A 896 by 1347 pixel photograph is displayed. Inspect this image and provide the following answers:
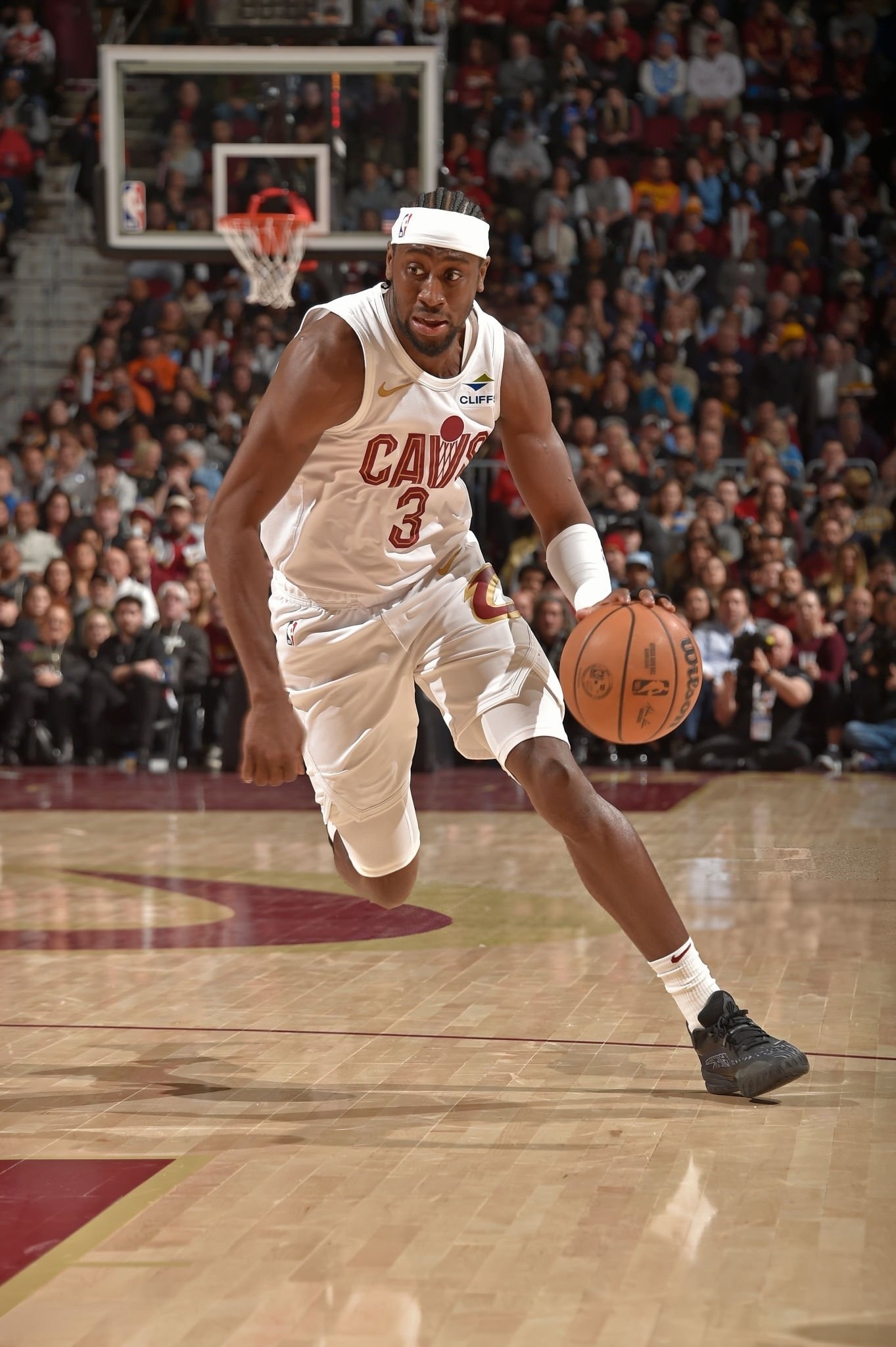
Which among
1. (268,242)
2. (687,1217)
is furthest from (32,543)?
(687,1217)

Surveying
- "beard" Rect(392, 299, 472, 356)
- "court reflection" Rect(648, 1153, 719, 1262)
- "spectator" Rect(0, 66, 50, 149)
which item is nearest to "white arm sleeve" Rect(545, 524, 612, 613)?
"beard" Rect(392, 299, 472, 356)

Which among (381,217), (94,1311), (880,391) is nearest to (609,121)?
(880,391)

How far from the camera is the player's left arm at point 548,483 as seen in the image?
14.7 feet

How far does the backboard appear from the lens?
39.7 ft

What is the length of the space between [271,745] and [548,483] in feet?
4.01

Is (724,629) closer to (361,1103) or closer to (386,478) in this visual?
(386,478)

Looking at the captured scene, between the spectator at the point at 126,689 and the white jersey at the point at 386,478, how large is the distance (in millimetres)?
7519

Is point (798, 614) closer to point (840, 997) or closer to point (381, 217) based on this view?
point (381, 217)

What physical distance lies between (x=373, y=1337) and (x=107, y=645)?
9981mm

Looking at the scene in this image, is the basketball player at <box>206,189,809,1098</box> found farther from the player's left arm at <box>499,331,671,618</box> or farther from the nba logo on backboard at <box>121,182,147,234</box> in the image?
the nba logo on backboard at <box>121,182,147,234</box>

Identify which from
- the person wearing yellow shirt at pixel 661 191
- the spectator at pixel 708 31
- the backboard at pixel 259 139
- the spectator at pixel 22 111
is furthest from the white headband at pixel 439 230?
the spectator at pixel 22 111

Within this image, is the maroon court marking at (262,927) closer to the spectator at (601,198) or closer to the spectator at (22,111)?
the spectator at (601,198)

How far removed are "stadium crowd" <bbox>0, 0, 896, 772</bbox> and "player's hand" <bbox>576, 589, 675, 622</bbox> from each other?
7033mm

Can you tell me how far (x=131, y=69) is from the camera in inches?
484
